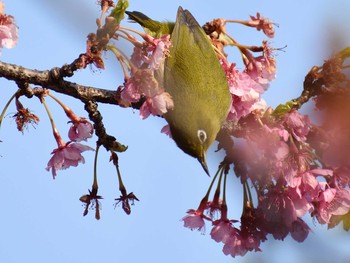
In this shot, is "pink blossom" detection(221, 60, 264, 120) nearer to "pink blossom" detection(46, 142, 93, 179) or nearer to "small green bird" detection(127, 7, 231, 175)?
"small green bird" detection(127, 7, 231, 175)

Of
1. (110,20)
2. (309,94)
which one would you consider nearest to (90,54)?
(110,20)

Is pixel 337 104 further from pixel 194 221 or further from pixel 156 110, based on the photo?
pixel 194 221

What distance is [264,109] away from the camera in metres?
4.76

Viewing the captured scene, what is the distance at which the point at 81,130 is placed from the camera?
4.36 metres

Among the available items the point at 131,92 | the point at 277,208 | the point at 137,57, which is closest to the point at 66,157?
the point at 131,92

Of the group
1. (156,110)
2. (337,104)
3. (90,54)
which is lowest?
(337,104)

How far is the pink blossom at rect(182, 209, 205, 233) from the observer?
4.78 meters

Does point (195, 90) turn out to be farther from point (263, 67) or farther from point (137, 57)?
point (137, 57)

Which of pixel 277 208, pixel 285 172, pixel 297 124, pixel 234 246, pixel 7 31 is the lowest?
pixel 234 246

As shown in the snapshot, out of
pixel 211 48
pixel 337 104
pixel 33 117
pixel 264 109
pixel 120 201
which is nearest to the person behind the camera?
pixel 337 104

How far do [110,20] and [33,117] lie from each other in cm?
89

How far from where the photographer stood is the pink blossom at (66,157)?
14.6ft

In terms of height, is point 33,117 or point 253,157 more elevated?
point 33,117

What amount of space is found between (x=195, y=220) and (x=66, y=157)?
45.3 inches
